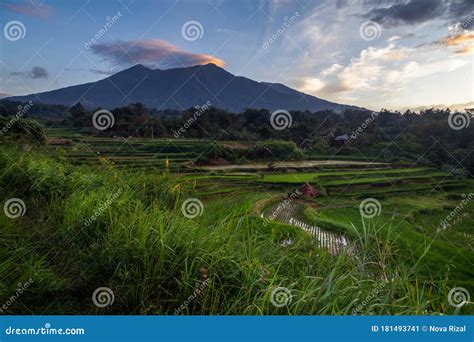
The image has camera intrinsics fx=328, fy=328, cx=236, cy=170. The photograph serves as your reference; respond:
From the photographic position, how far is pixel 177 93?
10805mm

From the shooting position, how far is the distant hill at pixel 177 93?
28.1ft

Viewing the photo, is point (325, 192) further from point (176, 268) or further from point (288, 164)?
point (176, 268)

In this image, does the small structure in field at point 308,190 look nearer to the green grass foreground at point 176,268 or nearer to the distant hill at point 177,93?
the distant hill at point 177,93

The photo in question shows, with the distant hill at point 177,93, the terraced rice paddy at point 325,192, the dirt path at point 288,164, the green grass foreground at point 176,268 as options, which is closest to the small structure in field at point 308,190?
the terraced rice paddy at point 325,192

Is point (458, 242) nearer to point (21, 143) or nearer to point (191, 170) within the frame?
point (191, 170)

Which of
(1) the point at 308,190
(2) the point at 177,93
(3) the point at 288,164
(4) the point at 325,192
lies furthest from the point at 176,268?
(4) the point at 325,192

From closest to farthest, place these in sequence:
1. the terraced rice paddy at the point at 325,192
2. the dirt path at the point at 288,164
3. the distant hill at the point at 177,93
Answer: the terraced rice paddy at the point at 325,192
the distant hill at the point at 177,93
the dirt path at the point at 288,164

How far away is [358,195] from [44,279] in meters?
18.5

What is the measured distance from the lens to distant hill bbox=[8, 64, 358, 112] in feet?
28.1

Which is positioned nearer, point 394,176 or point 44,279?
point 44,279

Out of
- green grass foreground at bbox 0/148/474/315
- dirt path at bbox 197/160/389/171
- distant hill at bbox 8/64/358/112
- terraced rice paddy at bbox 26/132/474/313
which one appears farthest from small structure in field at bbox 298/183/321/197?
green grass foreground at bbox 0/148/474/315

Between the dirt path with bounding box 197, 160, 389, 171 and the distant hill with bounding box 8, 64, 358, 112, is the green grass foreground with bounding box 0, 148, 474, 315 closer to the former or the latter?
the distant hill with bounding box 8, 64, 358, 112
